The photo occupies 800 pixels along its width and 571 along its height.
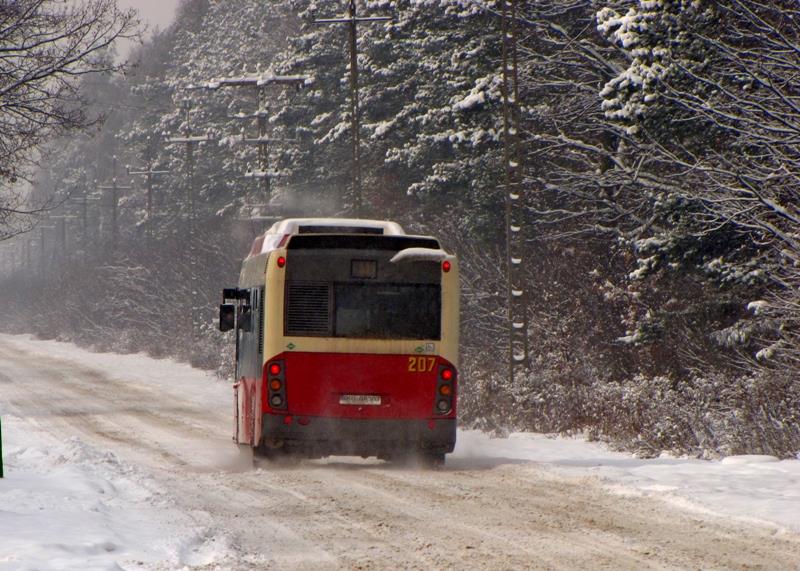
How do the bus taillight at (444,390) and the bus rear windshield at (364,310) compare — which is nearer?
the bus rear windshield at (364,310)

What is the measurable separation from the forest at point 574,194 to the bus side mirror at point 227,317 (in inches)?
214

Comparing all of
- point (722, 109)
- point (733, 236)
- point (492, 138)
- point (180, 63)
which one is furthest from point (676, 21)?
point (180, 63)

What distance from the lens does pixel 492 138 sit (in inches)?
1087

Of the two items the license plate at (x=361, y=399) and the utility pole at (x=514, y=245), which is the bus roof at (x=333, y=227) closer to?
the license plate at (x=361, y=399)

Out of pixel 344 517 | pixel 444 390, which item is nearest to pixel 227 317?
pixel 444 390

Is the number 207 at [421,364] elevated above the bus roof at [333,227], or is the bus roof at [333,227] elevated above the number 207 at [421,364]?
the bus roof at [333,227]

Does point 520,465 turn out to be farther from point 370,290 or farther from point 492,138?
point 492,138

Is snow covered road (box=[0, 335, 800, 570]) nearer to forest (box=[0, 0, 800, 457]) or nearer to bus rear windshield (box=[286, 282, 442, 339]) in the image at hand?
bus rear windshield (box=[286, 282, 442, 339])

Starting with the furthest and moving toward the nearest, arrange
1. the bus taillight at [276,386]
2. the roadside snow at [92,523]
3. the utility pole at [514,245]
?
1. the utility pole at [514,245]
2. the bus taillight at [276,386]
3. the roadside snow at [92,523]

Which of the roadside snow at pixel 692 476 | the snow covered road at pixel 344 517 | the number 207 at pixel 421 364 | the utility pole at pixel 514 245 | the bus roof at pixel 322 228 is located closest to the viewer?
the snow covered road at pixel 344 517

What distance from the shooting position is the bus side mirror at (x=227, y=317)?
613 inches

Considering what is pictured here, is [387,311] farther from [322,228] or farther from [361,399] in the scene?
[322,228]

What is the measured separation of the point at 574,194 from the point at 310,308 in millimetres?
13638

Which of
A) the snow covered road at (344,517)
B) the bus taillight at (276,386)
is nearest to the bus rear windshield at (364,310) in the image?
the bus taillight at (276,386)
